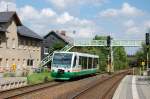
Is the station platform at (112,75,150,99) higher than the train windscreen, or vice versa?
the train windscreen

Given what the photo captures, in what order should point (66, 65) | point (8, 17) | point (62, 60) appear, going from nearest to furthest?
point (66, 65) < point (62, 60) < point (8, 17)

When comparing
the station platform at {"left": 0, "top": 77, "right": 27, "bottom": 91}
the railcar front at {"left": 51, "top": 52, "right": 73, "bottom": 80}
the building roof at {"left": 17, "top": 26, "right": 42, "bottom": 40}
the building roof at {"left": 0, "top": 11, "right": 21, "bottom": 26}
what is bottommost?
the station platform at {"left": 0, "top": 77, "right": 27, "bottom": 91}

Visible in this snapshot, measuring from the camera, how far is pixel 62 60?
37500 millimetres

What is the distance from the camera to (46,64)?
71000 millimetres

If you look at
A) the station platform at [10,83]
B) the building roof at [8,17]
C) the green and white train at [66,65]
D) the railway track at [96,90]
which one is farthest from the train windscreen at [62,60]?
the building roof at [8,17]

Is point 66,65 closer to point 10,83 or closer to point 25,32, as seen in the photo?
point 10,83

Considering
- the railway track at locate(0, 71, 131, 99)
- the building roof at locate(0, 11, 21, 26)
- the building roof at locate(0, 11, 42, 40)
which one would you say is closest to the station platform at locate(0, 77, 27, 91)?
the railway track at locate(0, 71, 131, 99)

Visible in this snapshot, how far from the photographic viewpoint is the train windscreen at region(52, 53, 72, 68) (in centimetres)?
3712

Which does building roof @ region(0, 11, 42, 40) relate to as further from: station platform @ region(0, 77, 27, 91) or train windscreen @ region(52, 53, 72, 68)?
station platform @ region(0, 77, 27, 91)

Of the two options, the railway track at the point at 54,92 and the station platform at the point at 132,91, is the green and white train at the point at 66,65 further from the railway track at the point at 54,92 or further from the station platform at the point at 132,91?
the railway track at the point at 54,92

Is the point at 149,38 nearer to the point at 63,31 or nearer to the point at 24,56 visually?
the point at 24,56

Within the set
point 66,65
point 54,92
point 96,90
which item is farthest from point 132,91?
point 66,65

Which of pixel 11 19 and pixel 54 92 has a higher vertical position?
pixel 11 19

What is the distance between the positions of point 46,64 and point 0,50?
20.5 metres
